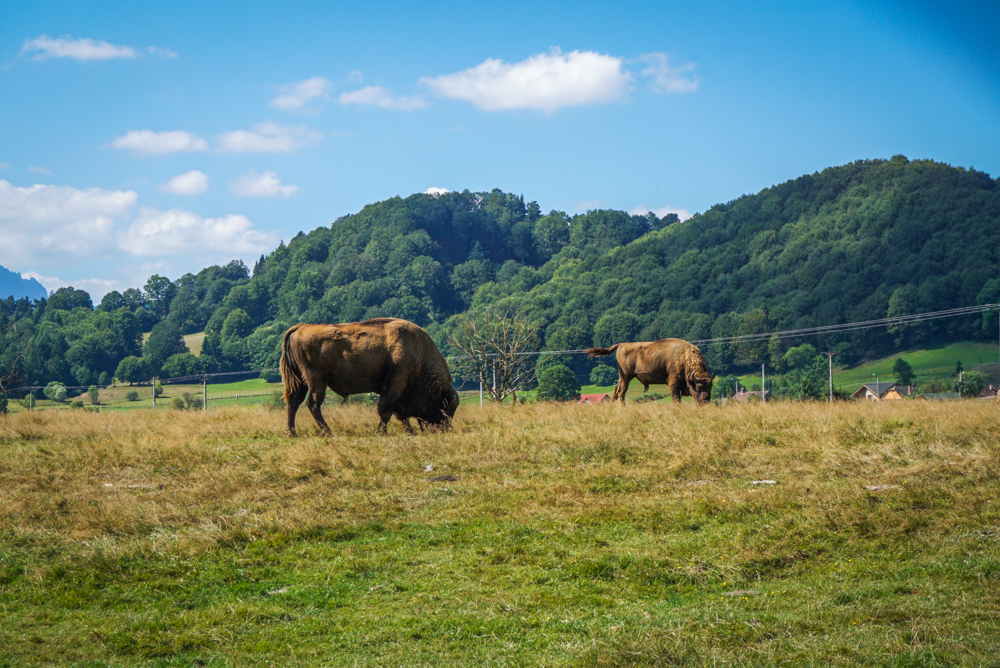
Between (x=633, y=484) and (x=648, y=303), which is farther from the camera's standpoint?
(x=648, y=303)

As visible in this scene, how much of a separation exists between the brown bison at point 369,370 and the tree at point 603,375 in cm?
6976

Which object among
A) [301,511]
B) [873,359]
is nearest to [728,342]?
[873,359]

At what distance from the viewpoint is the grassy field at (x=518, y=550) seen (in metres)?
5.91

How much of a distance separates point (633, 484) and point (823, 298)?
98.4 meters

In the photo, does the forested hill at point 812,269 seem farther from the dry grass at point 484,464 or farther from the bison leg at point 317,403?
the bison leg at point 317,403

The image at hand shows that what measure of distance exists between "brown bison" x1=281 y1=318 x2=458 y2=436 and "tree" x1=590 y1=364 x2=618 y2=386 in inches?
2746

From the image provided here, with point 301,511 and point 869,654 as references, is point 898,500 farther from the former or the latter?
point 301,511

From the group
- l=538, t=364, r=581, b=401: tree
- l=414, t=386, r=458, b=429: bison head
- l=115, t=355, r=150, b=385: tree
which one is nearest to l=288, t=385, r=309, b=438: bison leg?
l=414, t=386, r=458, b=429: bison head

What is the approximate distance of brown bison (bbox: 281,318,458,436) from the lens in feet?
57.2

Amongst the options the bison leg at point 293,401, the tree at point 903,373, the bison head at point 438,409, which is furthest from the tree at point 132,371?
the bison head at point 438,409

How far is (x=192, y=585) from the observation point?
24.5 ft

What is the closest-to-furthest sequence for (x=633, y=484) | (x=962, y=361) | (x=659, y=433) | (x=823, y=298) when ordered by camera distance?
(x=633, y=484) → (x=659, y=433) → (x=962, y=361) → (x=823, y=298)

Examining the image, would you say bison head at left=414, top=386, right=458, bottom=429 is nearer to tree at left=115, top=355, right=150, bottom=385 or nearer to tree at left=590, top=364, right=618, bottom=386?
tree at left=590, top=364, right=618, bottom=386

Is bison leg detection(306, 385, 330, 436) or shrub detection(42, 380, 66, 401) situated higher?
bison leg detection(306, 385, 330, 436)
